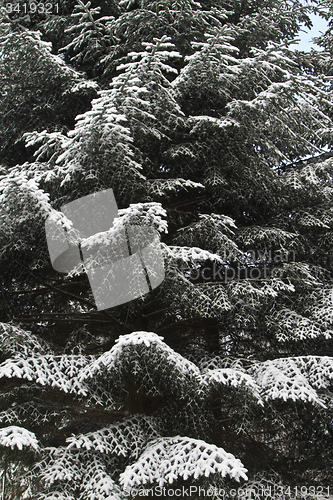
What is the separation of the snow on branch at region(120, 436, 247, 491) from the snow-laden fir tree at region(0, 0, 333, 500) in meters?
0.02

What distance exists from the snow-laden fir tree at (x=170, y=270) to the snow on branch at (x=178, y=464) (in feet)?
0.06


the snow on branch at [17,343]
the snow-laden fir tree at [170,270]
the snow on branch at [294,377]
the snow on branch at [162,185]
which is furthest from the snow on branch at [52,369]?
the snow on branch at [162,185]

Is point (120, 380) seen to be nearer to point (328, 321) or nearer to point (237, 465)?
point (237, 465)

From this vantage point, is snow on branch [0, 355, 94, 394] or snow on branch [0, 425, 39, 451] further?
snow on branch [0, 355, 94, 394]

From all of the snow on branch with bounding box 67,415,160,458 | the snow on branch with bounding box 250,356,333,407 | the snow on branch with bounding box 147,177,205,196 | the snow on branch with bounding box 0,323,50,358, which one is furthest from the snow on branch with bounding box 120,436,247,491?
the snow on branch with bounding box 147,177,205,196

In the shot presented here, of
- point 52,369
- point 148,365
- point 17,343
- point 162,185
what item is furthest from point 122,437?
point 162,185

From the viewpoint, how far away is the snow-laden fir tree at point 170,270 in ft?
12.3

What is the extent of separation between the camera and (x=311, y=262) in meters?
5.99

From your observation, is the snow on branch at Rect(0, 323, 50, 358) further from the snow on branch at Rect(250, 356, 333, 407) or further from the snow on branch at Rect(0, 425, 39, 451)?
the snow on branch at Rect(250, 356, 333, 407)

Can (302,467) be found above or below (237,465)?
below

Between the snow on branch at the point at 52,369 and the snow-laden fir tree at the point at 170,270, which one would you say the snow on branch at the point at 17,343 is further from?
the snow on branch at the point at 52,369

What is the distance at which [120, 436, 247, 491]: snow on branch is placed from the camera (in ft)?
10.3

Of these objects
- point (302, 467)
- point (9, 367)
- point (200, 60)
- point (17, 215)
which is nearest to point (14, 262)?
point (17, 215)

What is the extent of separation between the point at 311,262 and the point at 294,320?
147 cm
